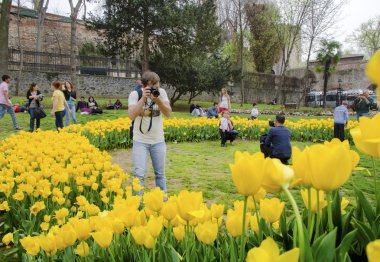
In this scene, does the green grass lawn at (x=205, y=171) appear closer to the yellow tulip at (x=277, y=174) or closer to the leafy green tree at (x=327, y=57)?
the yellow tulip at (x=277, y=174)

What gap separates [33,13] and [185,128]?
3502 cm

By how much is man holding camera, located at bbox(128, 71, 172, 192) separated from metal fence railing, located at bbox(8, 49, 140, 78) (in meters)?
23.6

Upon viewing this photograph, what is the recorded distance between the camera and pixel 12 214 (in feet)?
12.3

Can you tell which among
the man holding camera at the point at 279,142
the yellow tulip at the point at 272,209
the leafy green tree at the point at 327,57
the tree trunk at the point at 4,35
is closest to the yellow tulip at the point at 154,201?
the yellow tulip at the point at 272,209

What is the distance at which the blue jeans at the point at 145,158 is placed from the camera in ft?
14.7

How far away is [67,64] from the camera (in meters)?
27.8

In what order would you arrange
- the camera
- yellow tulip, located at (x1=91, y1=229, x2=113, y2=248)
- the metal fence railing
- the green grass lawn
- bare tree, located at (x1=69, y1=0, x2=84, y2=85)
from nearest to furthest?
yellow tulip, located at (x1=91, y1=229, x2=113, y2=248) → the camera → the green grass lawn → bare tree, located at (x1=69, y1=0, x2=84, y2=85) → the metal fence railing

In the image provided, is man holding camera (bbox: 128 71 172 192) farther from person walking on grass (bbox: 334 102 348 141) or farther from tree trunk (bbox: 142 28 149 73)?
tree trunk (bbox: 142 28 149 73)

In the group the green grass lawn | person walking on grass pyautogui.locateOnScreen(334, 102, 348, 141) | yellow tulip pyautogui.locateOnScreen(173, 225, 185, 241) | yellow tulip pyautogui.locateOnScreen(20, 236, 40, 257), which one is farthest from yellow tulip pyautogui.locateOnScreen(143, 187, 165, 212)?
person walking on grass pyautogui.locateOnScreen(334, 102, 348, 141)

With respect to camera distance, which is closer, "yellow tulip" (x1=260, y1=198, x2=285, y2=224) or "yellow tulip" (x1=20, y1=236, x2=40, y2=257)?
"yellow tulip" (x1=260, y1=198, x2=285, y2=224)

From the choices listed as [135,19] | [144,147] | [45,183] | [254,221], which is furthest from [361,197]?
[135,19]

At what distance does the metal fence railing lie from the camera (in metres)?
26.2

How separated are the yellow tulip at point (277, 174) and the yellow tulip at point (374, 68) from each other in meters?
0.28

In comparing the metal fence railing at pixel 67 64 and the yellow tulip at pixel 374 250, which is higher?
the metal fence railing at pixel 67 64
